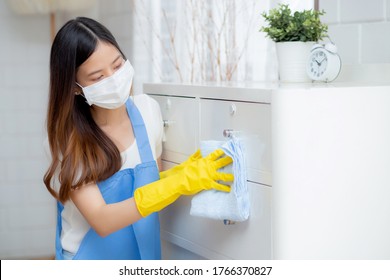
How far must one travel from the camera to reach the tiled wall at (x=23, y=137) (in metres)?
3.51

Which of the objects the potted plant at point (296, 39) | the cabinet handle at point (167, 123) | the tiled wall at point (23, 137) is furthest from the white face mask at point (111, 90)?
the tiled wall at point (23, 137)

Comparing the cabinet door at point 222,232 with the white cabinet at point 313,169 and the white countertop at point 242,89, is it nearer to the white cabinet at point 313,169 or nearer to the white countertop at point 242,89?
the white cabinet at point 313,169

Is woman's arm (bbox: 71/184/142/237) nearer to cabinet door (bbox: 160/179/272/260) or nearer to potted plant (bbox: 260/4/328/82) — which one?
cabinet door (bbox: 160/179/272/260)

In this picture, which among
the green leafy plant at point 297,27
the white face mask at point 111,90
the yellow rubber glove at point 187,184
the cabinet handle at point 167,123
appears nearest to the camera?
the yellow rubber glove at point 187,184

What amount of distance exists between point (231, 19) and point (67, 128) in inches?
45.2

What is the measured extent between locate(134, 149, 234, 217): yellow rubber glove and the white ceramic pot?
1.15 ft

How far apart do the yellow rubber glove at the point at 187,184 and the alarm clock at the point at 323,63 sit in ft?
1.09

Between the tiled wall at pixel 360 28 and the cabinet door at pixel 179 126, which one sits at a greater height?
the tiled wall at pixel 360 28

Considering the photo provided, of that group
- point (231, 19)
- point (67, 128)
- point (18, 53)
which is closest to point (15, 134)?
point (18, 53)

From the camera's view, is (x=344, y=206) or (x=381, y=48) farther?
(x=381, y=48)

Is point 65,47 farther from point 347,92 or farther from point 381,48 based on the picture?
point 381,48

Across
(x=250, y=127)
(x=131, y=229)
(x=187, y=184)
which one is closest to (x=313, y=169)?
(x=250, y=127)

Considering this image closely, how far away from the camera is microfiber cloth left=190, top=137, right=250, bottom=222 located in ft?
5.20
